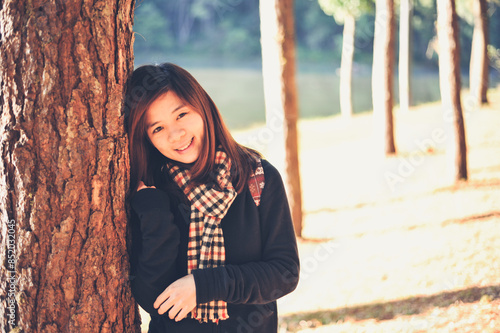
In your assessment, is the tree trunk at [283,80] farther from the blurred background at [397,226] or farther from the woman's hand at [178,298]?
the woman's hand at [178,298]

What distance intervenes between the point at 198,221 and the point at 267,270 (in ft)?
1.04

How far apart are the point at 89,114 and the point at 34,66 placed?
0.22 metres

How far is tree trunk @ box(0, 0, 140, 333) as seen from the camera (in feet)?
4.93

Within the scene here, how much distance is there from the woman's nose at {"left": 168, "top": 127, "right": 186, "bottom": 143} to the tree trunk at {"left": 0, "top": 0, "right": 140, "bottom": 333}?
0.59 feet

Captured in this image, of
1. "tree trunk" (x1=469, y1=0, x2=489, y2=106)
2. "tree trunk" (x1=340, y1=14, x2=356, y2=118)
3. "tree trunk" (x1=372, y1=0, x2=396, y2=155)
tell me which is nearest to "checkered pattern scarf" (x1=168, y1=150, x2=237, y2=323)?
"tree trunk" (x1=372, y1=0, x2=396, y2=155)

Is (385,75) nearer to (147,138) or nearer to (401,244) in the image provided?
(401,244)

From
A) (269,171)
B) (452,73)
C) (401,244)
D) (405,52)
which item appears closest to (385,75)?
(452,73)

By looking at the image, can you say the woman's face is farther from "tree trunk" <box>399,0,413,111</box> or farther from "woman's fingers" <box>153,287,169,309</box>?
"tree trunk" <box>399,0,413,111</box>

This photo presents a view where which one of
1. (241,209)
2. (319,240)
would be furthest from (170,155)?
(319,240)

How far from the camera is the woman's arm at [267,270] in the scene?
161cm

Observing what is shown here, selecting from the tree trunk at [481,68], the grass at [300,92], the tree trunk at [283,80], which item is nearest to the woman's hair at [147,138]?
the tree trunk at [283,80]

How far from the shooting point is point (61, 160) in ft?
5.10

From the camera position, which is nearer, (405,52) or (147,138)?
(147,138)

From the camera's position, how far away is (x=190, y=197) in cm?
177
